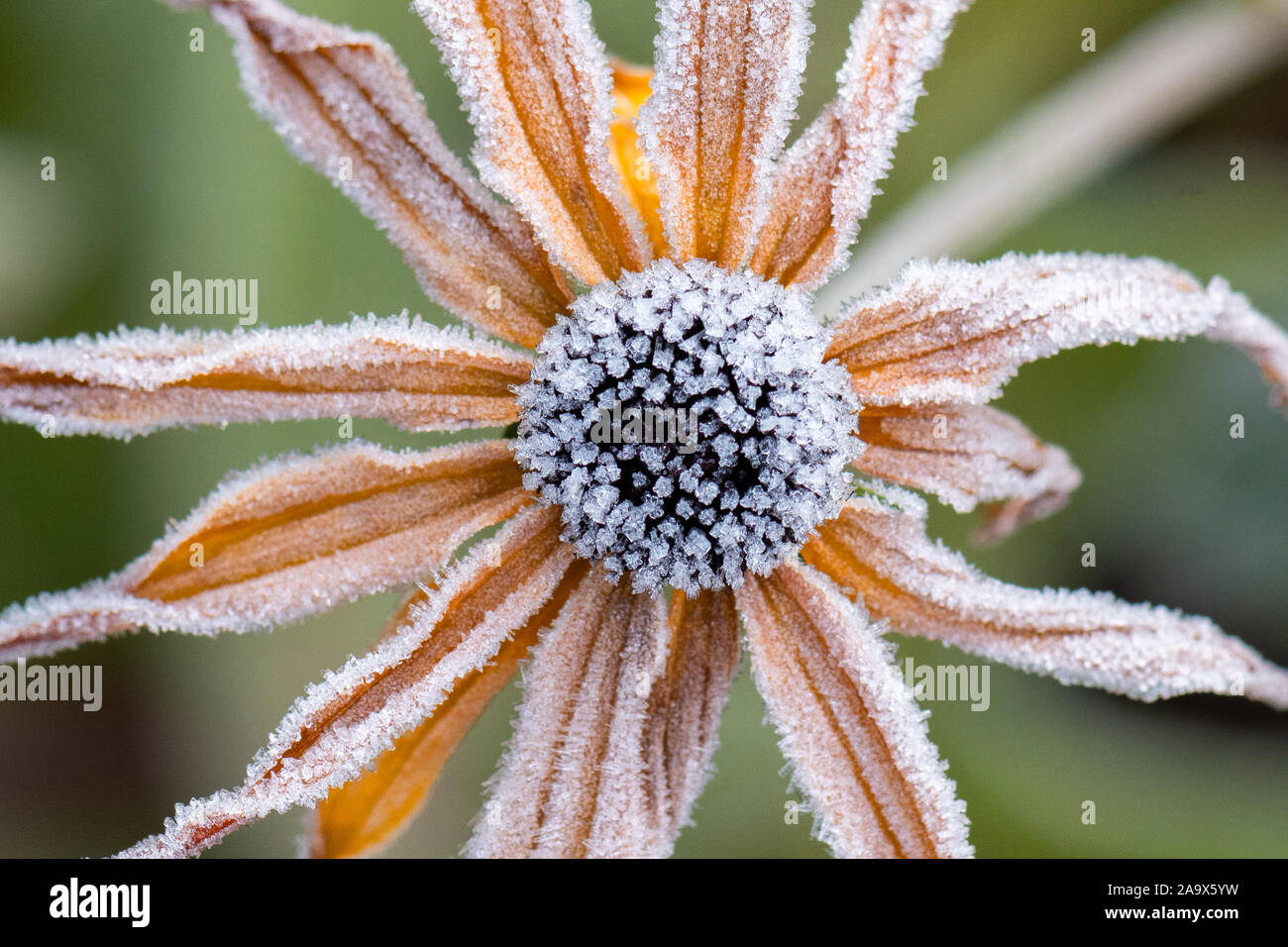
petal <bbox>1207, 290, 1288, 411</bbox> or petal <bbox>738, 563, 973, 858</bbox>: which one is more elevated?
petal <bbox>1207, 290, 1288, 411</bbox>

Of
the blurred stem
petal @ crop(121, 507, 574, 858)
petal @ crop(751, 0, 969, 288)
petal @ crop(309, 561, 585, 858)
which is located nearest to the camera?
petal @ crop(121, 507, 574, 858)


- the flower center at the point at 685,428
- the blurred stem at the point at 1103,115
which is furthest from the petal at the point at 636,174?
the blurred stem at the point at 1103,115

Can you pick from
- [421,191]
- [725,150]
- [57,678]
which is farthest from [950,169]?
A: [57,678]

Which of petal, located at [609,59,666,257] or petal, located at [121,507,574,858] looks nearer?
petal, located at [121,507,574,858]

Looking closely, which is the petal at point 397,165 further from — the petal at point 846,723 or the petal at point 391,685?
the petal at point 846,723

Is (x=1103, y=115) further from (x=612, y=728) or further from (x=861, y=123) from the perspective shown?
(x=612, y=728)

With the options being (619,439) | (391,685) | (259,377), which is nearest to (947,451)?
(619,439)

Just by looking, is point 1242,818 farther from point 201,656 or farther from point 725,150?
point 201,656

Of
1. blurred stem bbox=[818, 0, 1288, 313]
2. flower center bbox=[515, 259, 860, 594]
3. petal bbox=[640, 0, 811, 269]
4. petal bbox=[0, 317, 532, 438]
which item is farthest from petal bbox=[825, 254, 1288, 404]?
blurred stem bbox=[818, 0, 1288, 313]

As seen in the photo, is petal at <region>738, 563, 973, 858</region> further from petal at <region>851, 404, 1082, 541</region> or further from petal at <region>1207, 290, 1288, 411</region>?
petal at <region>1207, 290, 1288, 411</region>
